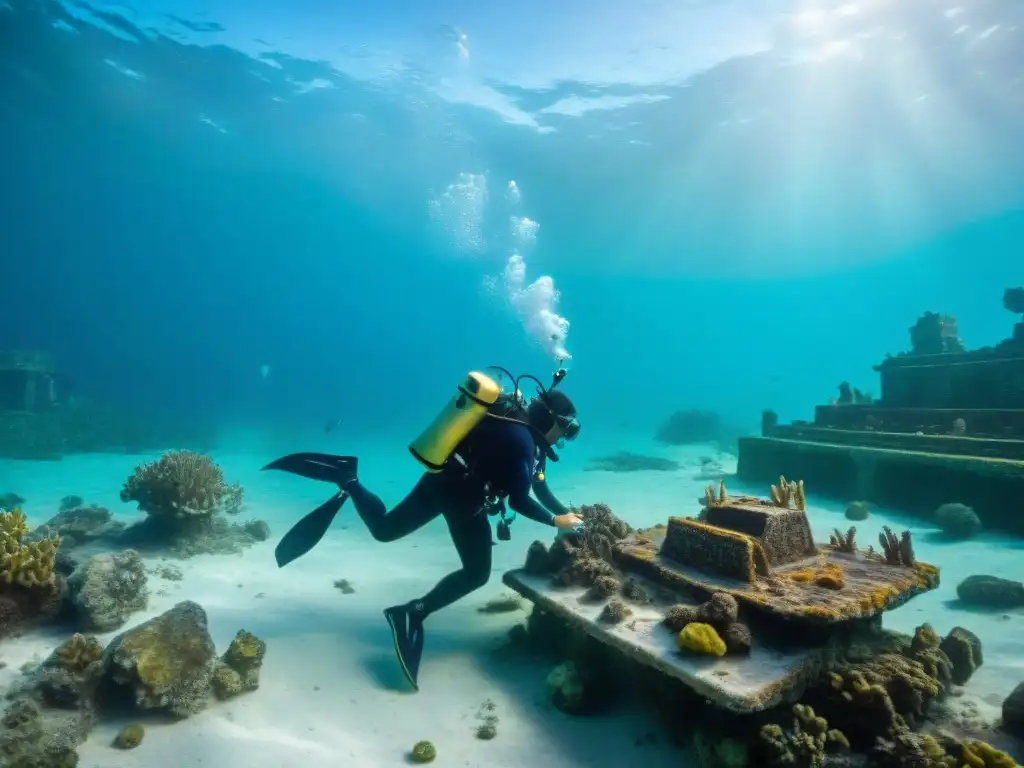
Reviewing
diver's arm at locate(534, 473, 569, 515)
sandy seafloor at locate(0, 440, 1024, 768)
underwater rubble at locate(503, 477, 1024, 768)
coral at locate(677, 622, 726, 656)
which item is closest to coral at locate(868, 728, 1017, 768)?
underwater rubble at locate(503, 477, 1024, 768)

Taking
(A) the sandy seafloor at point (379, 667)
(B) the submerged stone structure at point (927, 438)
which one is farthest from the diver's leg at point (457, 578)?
(B) the submerged stone structure at point (927, 438)

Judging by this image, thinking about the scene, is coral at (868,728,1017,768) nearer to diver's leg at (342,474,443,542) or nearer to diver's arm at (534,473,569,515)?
diver's arm at (534,473,569,515)

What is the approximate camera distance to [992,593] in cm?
645

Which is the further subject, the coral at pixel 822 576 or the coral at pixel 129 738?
the coral at pixel 822 576

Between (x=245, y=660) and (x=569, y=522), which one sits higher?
(x=569, y=522)

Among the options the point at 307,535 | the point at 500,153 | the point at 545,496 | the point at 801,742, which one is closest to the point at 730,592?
the point at 801,742

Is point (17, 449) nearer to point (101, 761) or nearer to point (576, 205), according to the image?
point (101, 761)

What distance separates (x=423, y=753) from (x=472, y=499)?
6.46ft

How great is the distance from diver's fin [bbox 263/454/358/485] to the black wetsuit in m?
0.48

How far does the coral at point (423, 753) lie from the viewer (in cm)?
369

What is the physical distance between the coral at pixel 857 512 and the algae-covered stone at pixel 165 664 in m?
11.6

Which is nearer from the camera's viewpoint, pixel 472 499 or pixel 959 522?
pixel 472 499

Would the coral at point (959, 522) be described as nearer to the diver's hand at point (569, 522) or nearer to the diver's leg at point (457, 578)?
the diver's hand at point (569, 522)

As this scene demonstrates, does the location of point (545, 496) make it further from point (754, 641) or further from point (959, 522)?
point (959, 522)
